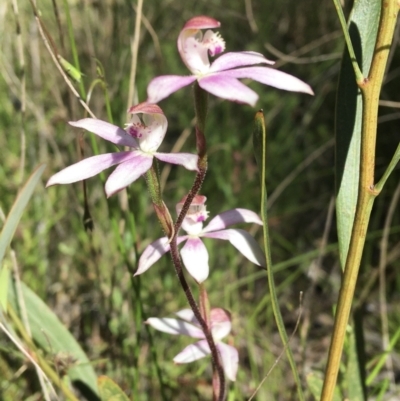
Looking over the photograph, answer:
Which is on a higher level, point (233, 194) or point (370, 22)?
point (370, 22)

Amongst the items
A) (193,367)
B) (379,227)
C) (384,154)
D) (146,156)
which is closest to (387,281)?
(379,227)

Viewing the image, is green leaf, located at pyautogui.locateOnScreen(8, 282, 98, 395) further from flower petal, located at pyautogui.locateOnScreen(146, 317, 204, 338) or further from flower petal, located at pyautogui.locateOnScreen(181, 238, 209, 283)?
flower petal, located at pyautogui.locateOnScreen(181, 238, 209, 283)

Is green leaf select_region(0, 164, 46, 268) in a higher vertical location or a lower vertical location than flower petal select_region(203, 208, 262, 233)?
higher

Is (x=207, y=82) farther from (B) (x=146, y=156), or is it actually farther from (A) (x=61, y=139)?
(A) (x=61, y=139)

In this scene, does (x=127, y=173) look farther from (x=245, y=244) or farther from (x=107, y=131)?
(x=245, y=244)

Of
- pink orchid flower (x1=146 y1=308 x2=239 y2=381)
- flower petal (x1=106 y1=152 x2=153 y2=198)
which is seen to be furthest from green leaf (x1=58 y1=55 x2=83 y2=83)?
pink orchid flower (x1=146 y1=308 x2=239 y2=381)

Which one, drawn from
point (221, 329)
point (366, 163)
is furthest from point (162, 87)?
point (221, 329)
